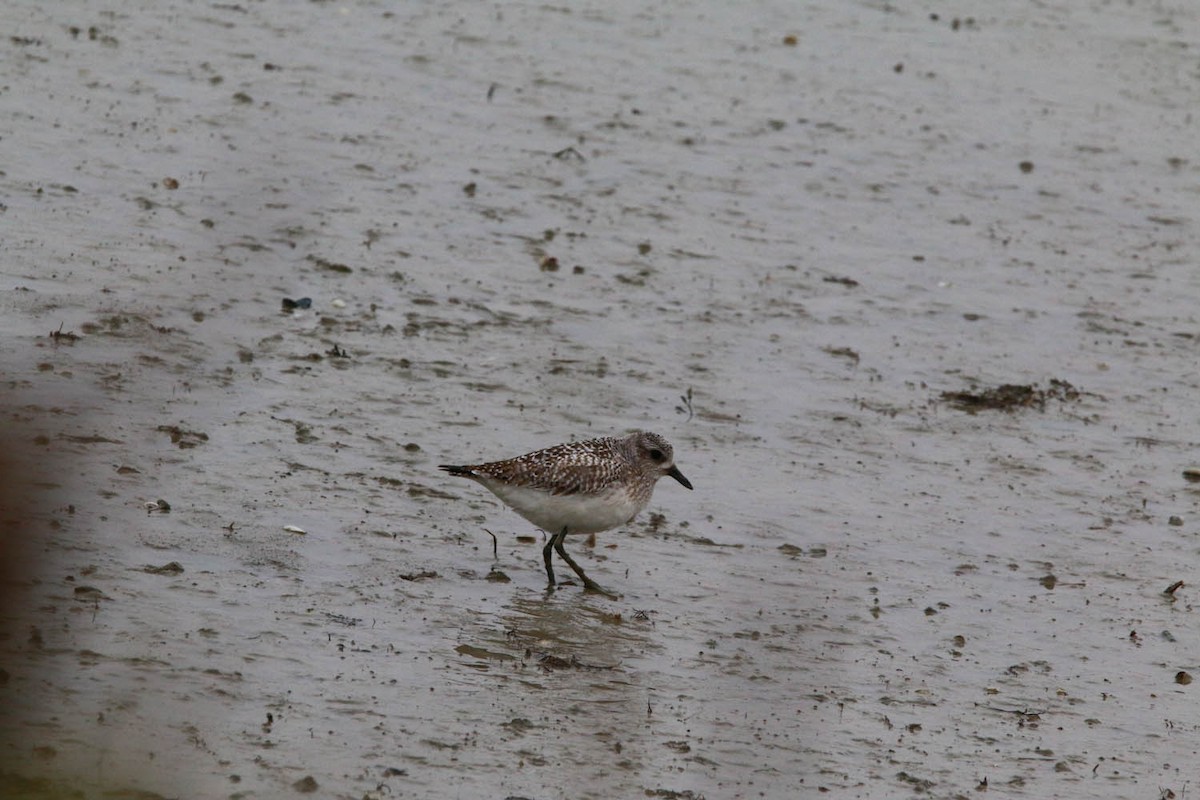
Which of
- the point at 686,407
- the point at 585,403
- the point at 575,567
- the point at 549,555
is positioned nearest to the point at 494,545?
the point at 549,555

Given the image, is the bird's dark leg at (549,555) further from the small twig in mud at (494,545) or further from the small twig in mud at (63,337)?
the small twig in mud at (63,337)

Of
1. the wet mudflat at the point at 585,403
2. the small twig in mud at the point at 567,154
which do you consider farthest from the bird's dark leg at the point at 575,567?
the small twig in mud at the point at 567,154

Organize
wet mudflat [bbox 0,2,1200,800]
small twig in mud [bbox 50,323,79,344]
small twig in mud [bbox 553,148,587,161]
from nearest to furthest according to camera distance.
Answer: wet mudflat [bbox 0,2,1200,800] < small twig in mud [bbox 50,323,79,344] < small twig in mud [bbox 553,148,587,161]

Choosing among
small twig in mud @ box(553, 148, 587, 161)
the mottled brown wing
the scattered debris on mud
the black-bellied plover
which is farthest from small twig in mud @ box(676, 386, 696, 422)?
small twig in mud @ box(553, 148, 587, 161)

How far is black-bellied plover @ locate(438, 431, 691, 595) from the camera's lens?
8961 millimetres

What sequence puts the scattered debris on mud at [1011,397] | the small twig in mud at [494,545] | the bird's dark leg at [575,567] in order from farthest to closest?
1. the scattered debris on mud at [1011,397]
2. the small twig in mud at [494,545]
3. the bird's dark leg at [575,567]

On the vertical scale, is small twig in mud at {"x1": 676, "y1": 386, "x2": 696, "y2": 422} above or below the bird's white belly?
above

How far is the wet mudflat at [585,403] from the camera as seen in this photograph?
707 centimetres

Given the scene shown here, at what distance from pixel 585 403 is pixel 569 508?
265 cm

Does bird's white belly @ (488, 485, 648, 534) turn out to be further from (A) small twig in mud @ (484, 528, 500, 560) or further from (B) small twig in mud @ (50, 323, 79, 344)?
(B) small twig in mud @ (50, 323, 79, 344)

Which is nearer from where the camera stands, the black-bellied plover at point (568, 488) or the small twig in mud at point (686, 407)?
the black-bellied plover at point (568, 488)

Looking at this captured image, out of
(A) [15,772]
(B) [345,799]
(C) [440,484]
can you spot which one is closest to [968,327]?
(C) [440,484]

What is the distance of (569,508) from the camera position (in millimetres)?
8953

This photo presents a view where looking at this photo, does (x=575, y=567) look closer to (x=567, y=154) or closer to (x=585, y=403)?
(x=585, y=403)
